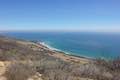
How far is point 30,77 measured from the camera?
6.69m

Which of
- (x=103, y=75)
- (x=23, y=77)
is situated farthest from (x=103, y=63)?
(x=23, y=77)

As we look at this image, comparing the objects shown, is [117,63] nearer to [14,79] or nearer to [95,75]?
[95,75]

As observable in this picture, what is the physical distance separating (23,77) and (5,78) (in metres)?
0.62

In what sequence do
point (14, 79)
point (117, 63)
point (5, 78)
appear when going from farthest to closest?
1. point (117, 63)
2. point (5, 78)
3. point (14, 79)

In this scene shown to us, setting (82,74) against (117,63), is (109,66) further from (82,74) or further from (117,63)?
(82,74)

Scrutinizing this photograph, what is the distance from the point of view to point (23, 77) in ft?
20.4

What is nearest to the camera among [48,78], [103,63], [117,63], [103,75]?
[48,78]

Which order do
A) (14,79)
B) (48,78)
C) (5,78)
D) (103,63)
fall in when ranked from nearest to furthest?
(14,79), (5,78), (48,78), (103,63)

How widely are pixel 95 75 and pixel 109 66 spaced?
2.07 meters

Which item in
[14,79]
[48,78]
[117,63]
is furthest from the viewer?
[117,63]

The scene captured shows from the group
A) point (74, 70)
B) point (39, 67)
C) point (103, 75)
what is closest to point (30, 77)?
point (39, 67)

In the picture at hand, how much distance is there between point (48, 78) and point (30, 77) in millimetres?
604

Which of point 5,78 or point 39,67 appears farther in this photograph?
point 39,67

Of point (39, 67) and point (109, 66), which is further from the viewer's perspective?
point (109, 66)
